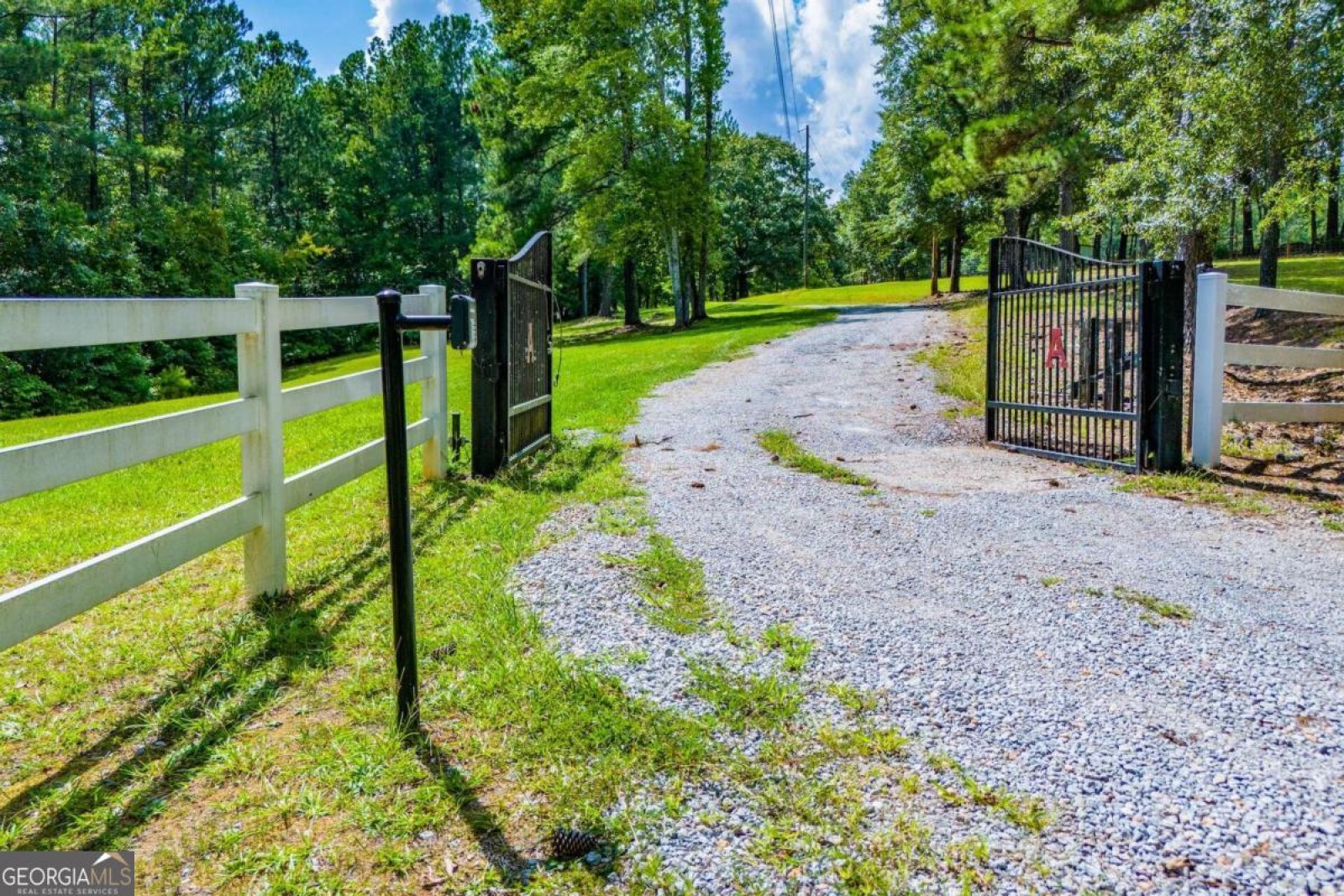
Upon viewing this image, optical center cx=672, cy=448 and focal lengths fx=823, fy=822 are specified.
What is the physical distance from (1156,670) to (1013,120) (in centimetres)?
1439

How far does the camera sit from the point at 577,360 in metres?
16.4

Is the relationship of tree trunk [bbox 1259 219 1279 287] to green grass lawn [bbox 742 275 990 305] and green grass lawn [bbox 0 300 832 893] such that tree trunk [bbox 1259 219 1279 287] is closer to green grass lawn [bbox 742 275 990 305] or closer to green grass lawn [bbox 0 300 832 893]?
green grass lawn [bbox 0 300 832 893]

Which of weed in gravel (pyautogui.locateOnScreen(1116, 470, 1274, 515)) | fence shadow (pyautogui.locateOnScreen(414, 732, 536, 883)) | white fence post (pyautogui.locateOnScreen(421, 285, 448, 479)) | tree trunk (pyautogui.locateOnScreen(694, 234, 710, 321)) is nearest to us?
fence shadow (pyautogui.locateOnScreen(414, 732, 536, 883))

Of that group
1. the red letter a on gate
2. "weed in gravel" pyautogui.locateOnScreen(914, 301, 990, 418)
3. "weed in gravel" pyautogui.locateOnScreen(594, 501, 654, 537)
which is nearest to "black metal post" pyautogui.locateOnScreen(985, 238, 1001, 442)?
"weed in gravel" pyautogui.locateOnScreen(914, 301, 990, 418)

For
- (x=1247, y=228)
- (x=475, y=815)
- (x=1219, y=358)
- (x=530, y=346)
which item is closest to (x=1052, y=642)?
(x=475, y=815)

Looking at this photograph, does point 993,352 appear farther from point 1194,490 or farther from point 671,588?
point 671,588

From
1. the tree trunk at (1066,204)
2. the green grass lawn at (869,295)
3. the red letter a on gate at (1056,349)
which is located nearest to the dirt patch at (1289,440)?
the red letter a on gate at (1056,349)

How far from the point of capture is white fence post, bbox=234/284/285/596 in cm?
329

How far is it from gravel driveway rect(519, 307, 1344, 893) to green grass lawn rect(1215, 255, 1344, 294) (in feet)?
42.7

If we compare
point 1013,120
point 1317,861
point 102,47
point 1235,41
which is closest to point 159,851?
point 1317,861

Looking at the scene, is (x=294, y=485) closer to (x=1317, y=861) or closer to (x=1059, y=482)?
(x=1317, y=861)

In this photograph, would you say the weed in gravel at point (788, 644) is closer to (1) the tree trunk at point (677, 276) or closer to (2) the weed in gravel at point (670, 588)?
(2) the weed in gravel at point (670, 588)

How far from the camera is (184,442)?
9.73ft

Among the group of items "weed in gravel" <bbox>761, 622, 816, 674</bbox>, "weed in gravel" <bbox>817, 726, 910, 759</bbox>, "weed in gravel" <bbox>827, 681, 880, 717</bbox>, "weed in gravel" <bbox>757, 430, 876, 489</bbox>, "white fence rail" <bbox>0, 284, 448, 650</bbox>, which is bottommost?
"weed in gravel" <bbox>817, 726, 910, 759</bbox>
